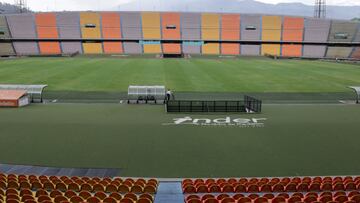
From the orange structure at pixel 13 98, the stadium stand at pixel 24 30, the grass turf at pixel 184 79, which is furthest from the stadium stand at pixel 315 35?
the orange structure at pixel 13 98

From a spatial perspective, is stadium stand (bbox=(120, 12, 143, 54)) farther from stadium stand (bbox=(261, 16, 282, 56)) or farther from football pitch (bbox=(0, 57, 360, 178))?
football pitch (bbox=(0, 57, 360, 178))

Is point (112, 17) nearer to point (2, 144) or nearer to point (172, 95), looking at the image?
point (172, 95)

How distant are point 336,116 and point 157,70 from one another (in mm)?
29364

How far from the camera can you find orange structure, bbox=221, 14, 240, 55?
88.2m

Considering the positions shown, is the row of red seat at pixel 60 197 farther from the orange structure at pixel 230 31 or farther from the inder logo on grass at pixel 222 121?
the orange structure at pixel 230 31

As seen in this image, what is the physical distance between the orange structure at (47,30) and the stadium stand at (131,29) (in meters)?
16.2

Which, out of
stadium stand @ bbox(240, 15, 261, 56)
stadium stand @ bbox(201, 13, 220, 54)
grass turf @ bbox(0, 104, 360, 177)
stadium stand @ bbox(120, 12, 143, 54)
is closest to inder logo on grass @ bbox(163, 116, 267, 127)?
grass turf @ bbox(0, 104, 360, 177)

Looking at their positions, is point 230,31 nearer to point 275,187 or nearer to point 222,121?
point 222,121

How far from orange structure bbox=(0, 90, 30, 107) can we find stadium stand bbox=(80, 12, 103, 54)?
5749 centimetres

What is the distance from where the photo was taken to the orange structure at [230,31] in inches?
3472

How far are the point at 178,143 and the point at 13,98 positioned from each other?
15809mm

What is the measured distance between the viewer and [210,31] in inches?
3625

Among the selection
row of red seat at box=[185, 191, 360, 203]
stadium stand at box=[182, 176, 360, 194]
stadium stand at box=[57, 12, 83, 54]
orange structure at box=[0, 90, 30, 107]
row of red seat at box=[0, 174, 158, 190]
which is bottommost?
orange structure at box=[0, 90, 30, 107]

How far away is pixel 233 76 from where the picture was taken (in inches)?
1779
